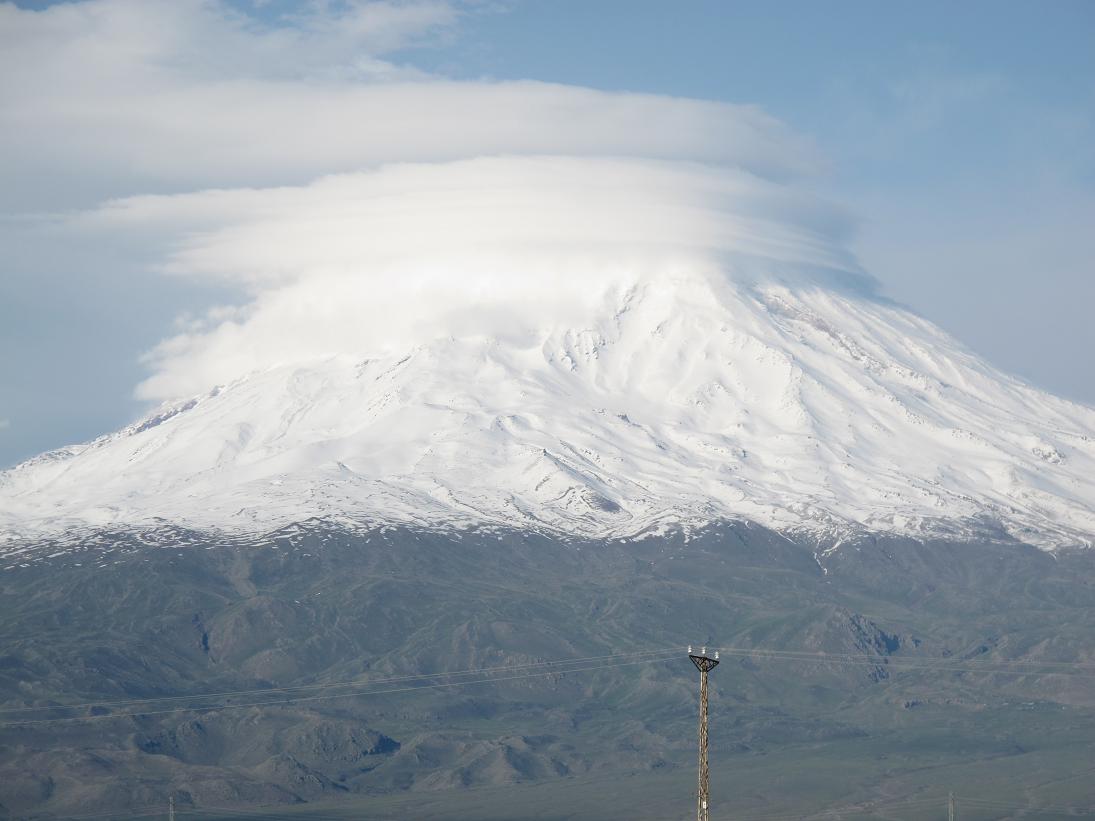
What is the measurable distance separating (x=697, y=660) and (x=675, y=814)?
121518 mm

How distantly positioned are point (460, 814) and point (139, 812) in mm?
30906

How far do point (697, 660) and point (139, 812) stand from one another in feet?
432

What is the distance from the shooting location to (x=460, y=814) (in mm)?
195125

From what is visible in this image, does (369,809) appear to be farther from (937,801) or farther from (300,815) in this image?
(937,801)

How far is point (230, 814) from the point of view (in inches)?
7697

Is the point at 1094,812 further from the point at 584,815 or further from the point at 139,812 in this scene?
the point at 139,812

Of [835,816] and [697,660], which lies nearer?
[697,660]

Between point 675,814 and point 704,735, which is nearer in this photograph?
point 704,735

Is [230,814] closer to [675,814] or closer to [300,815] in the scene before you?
[300,815]

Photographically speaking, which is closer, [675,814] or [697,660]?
[697,660]

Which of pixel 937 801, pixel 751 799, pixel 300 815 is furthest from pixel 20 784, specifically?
pixel 937 801

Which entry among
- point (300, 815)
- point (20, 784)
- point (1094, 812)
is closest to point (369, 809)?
point (300, 815)

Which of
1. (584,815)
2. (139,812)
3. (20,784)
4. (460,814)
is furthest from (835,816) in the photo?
(20,784)

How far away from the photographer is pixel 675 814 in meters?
191
